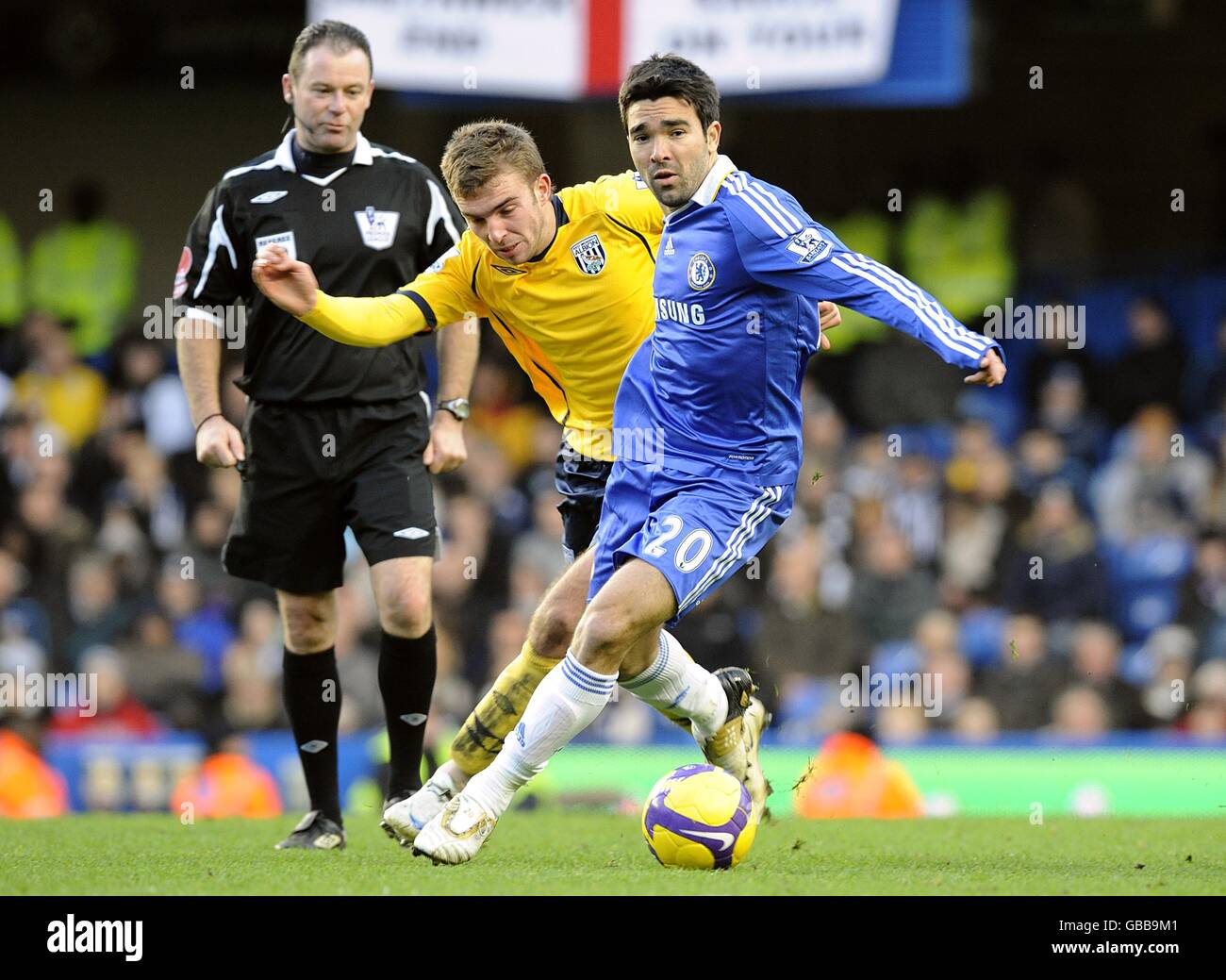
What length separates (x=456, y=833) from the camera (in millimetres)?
5156

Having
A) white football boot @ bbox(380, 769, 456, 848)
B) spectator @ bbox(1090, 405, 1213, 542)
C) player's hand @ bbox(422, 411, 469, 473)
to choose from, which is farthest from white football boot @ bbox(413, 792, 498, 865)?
spectator @ bbox(1090, 405, 1213, 542)

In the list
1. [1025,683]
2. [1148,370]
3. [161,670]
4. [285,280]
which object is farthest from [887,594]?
[285,280]

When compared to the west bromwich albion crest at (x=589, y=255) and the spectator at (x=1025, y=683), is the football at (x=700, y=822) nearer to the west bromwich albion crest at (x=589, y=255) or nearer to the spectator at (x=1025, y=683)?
the west bromwich albion crest at (x=589, y=255)

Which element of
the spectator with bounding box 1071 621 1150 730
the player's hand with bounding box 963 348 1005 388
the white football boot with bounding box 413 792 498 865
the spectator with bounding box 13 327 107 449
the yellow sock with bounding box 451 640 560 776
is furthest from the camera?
the spectator with bounding box 13 327 107 449

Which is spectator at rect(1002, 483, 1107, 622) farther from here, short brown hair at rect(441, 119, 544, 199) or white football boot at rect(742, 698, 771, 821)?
short brown hair at rect(441, 119, 544, 199)

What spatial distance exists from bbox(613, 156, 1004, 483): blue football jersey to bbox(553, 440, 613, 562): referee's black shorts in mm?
436

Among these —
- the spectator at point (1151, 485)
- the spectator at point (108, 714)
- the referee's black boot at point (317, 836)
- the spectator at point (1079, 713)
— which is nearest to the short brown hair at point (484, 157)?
the referee's black boot at point (317, 836)

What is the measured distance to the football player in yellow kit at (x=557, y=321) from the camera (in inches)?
221

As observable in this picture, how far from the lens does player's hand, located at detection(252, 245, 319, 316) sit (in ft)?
17.0

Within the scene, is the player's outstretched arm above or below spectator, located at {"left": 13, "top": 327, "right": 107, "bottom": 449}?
above

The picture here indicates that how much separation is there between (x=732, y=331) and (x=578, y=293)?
0.68 meters

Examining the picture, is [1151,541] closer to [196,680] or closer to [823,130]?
[823,130]

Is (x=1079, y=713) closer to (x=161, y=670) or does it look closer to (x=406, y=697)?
(x=161, y=670)
